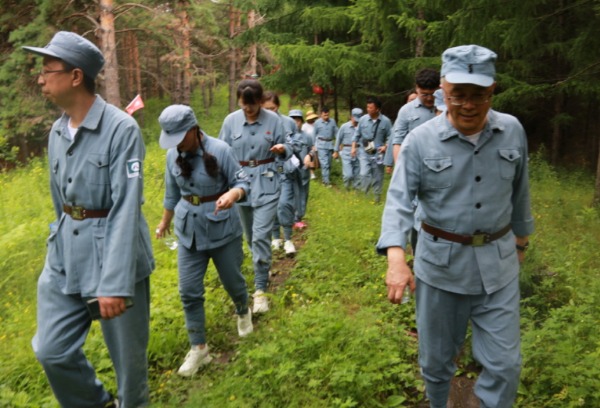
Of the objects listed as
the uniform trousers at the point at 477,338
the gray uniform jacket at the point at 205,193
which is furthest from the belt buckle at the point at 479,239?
the gray uniform jacket at the point at 205,193

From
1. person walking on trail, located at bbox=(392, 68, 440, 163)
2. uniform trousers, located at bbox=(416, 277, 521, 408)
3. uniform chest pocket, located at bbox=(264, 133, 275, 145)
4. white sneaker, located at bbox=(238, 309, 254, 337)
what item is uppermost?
person walking on trail, located at bbox=(392, 68, 440, 163)

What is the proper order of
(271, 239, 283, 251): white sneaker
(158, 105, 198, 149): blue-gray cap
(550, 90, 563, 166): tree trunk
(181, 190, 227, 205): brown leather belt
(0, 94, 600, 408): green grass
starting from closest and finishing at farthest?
A: (0, 94, 600, 408): green grass → (158, 105, 198, 149): blue-gray cap → (181, 190, 227, 205): brown leather belt → (271, 239, 283, 251): white sneaker → (550, 90, 563, 166): tree trunk

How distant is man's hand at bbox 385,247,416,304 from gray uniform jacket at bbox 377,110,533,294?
8 centimetres

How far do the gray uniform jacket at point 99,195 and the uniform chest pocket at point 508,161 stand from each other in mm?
2115

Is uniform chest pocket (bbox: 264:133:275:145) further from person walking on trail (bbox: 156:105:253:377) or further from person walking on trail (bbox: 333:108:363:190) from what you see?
person walking on trail (bbox: 333:108:363:190)

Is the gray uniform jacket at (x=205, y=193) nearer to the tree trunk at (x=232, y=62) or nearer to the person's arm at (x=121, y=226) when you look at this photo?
the person's arm at (x=121, y=226)

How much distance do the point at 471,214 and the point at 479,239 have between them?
0.16 m

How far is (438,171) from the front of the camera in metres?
2.77

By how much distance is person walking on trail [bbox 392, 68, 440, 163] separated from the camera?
18.6 feet

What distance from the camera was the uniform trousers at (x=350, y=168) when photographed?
12.6m

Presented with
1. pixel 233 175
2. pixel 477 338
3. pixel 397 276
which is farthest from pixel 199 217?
pixel 477 338

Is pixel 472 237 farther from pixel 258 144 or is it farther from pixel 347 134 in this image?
pixel 347 134

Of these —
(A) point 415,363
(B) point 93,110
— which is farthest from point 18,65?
(A) point 415,363

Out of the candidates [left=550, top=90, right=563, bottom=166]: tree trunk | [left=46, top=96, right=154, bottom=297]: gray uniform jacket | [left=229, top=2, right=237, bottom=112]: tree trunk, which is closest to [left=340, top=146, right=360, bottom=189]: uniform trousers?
[left=550, top=90, right=563, bottom=166]: tree trunk
